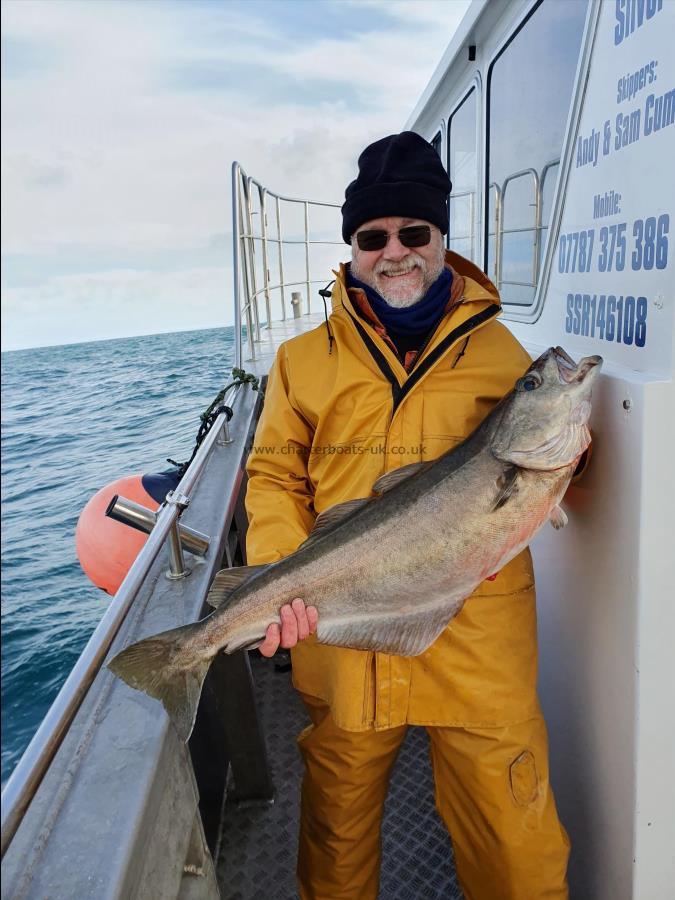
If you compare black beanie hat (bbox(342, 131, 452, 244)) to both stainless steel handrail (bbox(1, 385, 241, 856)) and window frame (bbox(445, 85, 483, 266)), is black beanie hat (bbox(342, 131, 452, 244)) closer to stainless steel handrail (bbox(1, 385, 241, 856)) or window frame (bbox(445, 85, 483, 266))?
stainless steel handrail (bbox(1, 385, 241, 856))

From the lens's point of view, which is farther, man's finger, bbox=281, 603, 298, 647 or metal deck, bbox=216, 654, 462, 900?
metal deck, bbox=216, 654, 462, 900

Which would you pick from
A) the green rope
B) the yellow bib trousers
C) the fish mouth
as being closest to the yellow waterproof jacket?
the yellow bib trousers

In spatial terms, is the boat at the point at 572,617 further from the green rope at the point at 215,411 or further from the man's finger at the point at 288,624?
the green rope at the point at 215,411

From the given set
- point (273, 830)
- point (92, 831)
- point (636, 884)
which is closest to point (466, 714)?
point (636, 884)

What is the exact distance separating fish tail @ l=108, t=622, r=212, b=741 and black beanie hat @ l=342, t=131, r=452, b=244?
60.9 inches

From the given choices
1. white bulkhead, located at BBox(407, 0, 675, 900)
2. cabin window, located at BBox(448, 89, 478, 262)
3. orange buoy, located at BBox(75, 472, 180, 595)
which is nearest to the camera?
white bulkhead, located at BBox(407, 0, 675, 900)

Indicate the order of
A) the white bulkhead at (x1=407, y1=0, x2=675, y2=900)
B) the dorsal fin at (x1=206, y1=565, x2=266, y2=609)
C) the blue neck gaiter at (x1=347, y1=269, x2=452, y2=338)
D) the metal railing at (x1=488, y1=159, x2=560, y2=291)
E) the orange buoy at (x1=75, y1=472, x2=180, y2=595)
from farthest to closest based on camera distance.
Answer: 1. the orange buoy at (x1=75, y1=472, x2=180, y2=595)
2. the metal railing at (x1=488, y1=159, x2=560, y2=291)
3. the blue neck gaiter at (x1=347, y1=269, x2=452, y2=338)
4. the dorsal fin at (x1=206, y1=565, x2=266, y2=609)
5. the white bulkhead at (x1=407, y1=0, x2=675, y2=900)

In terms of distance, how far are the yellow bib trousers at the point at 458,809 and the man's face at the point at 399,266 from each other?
1.47 metres

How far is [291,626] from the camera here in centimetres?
187

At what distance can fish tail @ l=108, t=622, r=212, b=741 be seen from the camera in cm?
163

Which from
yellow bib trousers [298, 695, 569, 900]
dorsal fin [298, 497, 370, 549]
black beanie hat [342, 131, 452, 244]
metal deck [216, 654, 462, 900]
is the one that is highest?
black beanie hat [342, 131, 452, 244]

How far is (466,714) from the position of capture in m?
2.01

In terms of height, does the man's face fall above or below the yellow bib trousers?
above

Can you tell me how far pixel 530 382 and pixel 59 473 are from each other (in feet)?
34.1
